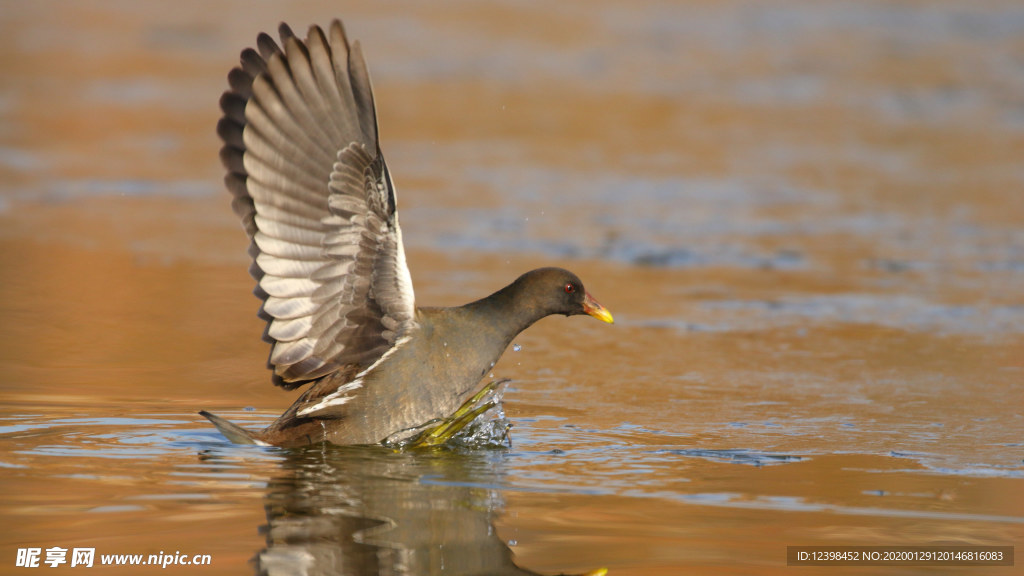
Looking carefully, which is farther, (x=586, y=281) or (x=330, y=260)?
(x=586, y=281)

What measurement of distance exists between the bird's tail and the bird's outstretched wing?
291mm

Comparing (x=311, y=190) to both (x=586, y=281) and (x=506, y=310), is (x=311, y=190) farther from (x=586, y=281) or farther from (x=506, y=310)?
(x=586, y=281)

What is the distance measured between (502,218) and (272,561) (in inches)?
274

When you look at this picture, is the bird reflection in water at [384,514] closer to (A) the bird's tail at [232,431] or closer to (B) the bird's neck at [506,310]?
(A) the bird's tail at [232,431]

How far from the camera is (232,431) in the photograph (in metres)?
5.52

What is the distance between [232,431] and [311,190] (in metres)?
0.98

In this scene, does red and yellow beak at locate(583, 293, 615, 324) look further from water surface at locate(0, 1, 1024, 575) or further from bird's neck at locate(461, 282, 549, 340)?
water surface at locate(0, 1, 1024, 575)

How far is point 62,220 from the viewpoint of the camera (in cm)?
1069

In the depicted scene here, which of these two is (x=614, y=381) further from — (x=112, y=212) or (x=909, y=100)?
(x=909, y=100)

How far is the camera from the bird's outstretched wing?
5320mm

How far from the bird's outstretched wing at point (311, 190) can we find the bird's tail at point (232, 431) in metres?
0.29

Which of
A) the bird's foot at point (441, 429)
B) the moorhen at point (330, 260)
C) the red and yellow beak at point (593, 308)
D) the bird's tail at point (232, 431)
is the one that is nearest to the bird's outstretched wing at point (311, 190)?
the moorhen at point (330, 260)

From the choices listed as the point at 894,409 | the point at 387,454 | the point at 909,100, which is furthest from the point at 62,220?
the point at 909,100

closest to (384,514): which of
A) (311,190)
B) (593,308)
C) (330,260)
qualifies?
(330,260)
